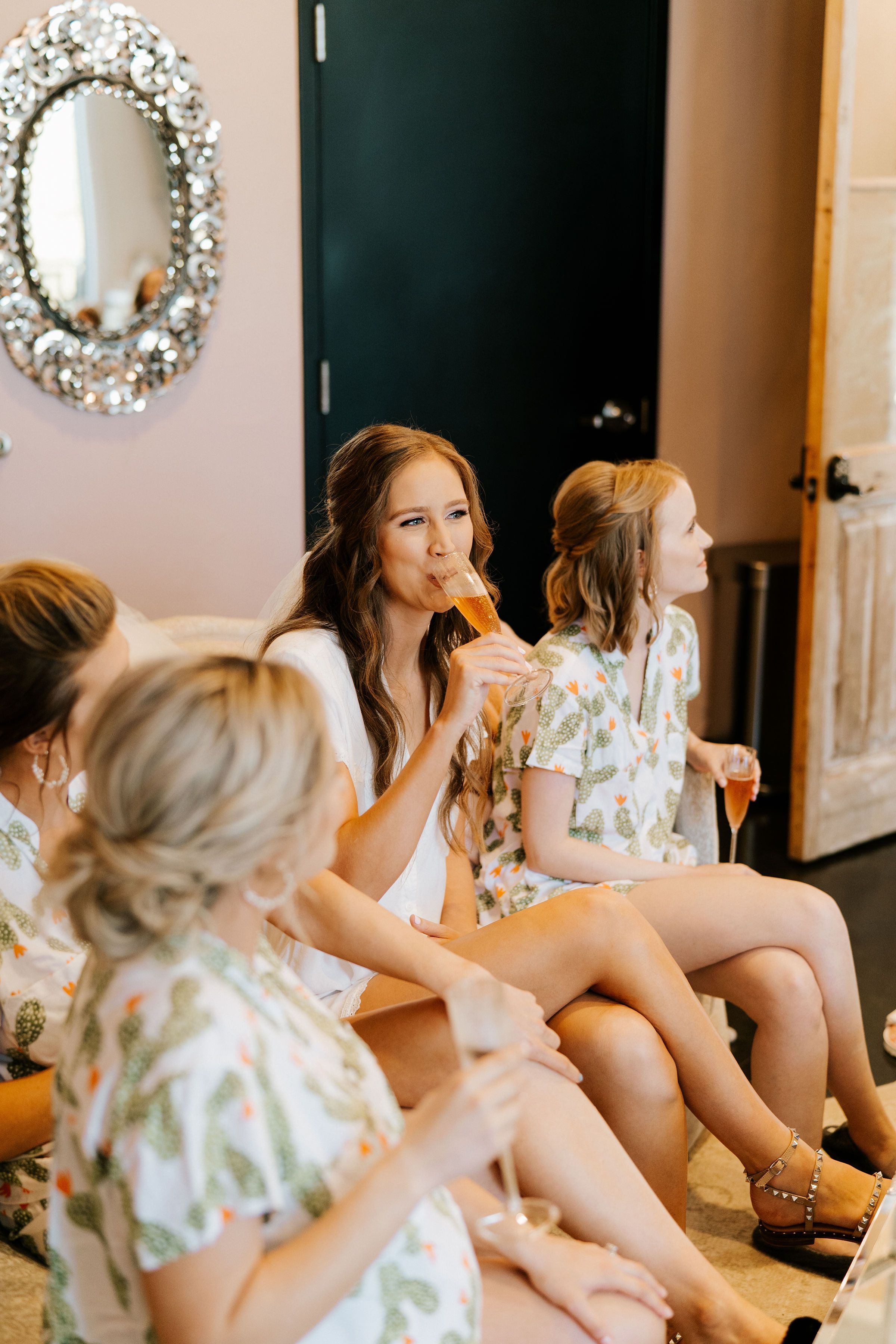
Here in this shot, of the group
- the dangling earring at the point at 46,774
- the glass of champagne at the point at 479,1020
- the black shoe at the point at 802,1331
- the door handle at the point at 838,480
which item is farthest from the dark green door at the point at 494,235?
the glass of champagne at the point at 479,1020

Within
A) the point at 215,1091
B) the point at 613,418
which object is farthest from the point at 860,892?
the point at 215,1091

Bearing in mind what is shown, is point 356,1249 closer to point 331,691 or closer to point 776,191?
point 331,691

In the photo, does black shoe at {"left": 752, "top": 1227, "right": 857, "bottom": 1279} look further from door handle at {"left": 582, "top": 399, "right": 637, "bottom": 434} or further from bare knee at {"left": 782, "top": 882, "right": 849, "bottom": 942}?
door handle at {"left": 582, "top": 399, "right": 637, "bottom": 434}

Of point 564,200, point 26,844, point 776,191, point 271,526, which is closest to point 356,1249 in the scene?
point 26,844

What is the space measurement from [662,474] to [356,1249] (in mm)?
1536

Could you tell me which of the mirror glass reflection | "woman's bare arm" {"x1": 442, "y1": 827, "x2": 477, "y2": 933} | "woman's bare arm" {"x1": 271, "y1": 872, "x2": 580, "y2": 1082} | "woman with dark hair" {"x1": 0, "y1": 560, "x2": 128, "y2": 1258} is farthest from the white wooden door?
"woman with dark hair" {"x1": 0, "y1": 560, "x2": 128, "y2": 1258}

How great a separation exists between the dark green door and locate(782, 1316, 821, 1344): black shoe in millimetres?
2394

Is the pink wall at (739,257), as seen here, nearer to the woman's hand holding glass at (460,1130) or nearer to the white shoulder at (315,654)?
the white shoulder at (315,654)

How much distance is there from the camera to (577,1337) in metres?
1.19

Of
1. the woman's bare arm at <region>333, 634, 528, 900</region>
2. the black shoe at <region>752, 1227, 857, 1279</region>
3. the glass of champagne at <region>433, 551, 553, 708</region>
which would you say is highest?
the glass of champagne at <region>433, 551, 553, 708</region>

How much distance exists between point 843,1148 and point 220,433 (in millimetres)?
2073

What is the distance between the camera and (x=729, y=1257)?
1882mm

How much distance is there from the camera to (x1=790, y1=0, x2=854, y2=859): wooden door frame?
3.30 meters

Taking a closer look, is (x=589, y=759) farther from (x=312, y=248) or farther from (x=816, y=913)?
(x=312, y=248)
